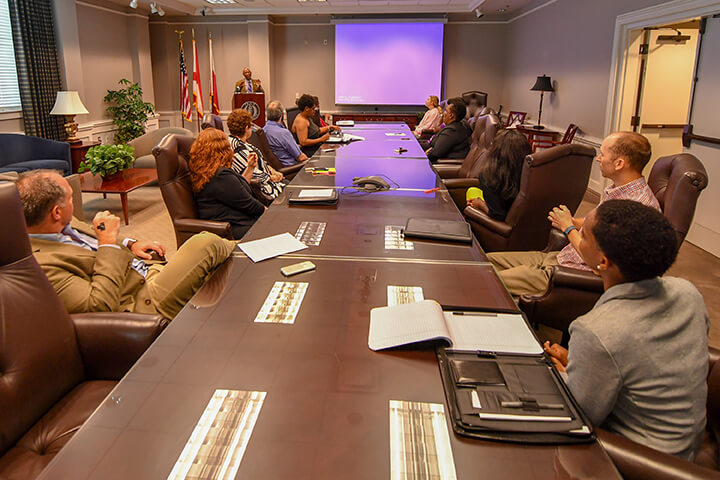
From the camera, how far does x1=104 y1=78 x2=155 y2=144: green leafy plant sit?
8117 millimetres

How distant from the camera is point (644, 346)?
1047 mm

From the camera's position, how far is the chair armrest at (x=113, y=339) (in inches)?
60.8

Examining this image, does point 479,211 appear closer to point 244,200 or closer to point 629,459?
point 244,200

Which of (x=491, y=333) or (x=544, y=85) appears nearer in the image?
(x=491, y=333)

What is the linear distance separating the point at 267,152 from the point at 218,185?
1935 millimetres

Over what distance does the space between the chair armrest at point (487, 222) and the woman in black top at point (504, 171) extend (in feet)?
0.33

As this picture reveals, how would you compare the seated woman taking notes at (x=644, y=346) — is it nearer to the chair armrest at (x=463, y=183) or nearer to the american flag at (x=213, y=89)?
the chair armrest at (x=463, y=183)

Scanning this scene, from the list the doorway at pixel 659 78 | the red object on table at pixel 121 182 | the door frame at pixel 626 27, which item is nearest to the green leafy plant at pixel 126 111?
the red object on table at pixel 121 182

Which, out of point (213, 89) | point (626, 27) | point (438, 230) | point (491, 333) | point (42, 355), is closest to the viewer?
point (491, 333)

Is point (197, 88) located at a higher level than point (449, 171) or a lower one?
higher

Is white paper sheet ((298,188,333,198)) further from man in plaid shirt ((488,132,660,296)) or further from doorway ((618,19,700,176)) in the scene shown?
doorway ((618,19,700,176))

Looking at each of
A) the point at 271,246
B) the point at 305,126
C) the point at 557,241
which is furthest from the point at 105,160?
the point at 557,241

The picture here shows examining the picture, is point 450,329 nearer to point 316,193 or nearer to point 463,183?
point 316,193

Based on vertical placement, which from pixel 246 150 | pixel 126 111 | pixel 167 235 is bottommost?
pixel 167 235
